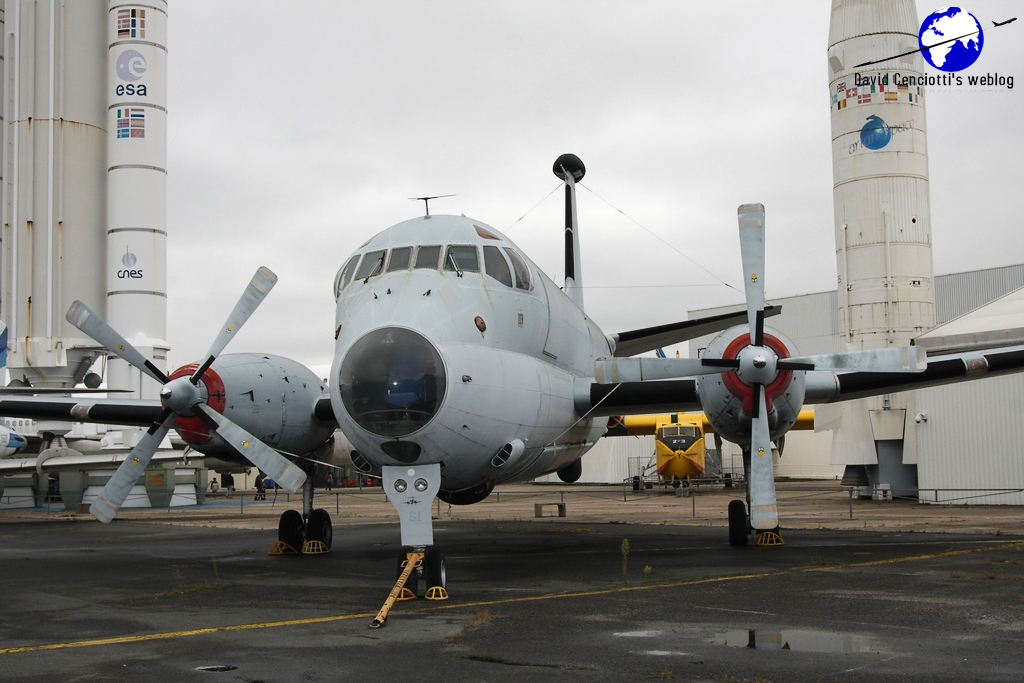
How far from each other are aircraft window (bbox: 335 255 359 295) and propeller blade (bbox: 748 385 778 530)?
6463mm

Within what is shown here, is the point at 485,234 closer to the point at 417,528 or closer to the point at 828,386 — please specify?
the point at 417,528

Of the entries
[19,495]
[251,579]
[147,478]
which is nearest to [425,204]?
[251,579]

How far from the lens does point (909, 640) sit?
7672mm

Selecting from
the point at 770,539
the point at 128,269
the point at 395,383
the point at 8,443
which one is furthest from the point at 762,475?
the point at 128,269

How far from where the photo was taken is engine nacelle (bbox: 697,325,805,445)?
1502cm

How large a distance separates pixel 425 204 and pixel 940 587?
27.3 ft

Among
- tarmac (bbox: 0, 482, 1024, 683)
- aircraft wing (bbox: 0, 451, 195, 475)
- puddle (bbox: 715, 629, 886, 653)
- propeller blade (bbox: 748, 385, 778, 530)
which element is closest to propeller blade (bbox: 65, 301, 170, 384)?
tarmac (bbox: 0, 482, 1024, 683)

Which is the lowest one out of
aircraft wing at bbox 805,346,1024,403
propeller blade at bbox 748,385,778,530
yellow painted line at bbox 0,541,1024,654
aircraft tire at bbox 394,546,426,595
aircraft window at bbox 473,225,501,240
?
yellow painted line at bbox 0,541,1024,654

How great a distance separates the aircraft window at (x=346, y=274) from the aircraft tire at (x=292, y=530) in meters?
5.91

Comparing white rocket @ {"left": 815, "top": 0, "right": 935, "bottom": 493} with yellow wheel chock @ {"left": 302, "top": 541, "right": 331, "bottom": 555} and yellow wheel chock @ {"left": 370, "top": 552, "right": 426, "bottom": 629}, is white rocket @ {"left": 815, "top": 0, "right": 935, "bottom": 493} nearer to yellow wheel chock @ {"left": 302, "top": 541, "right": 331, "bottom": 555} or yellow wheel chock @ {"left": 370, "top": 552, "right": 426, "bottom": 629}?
yellow wheel chock @ {"left": 302, "top": 541, "right": 331, "bottom": 555}

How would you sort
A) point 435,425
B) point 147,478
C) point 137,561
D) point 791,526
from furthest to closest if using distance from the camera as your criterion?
point 147,478, point 791,526, point 137,561, point 435,425

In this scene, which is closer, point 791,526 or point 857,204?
point 791,526

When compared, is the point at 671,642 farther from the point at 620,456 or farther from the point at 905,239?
the point at 620,456

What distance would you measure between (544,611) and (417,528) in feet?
5.66
